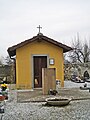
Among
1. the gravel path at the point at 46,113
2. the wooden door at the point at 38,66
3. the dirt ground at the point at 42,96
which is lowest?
the gravel path at the point at 46,113

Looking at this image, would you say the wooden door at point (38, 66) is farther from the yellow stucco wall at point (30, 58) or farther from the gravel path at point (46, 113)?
the gravel path at point (46, 113)

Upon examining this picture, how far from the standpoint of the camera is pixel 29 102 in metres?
11.2

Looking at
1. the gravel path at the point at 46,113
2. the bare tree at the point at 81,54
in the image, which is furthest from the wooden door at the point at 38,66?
the bare tree at the point at 81,54

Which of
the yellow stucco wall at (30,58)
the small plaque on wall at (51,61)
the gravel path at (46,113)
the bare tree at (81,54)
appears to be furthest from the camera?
the bare tree at (81,54)

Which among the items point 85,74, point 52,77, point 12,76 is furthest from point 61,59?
point 85,74

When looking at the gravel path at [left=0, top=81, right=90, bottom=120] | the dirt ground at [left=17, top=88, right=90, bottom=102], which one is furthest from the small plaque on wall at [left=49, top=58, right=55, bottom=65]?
the gravel path at [left=0, top=81, right=90, bottom=120]

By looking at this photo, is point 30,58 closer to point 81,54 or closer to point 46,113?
point 46,113

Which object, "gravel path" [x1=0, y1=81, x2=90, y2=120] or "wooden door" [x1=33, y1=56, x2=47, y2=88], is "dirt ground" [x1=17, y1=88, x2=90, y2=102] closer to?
"gravel path" [x1=0, y1=81, x2=90, y2=120]

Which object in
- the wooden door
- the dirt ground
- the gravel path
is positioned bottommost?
the gravel path

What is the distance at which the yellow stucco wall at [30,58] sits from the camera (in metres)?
18.0

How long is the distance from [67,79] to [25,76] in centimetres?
1016

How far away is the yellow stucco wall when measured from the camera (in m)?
18.0

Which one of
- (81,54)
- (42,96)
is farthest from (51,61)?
(81,54)

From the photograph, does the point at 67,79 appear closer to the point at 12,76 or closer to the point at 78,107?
the point at 12,76
